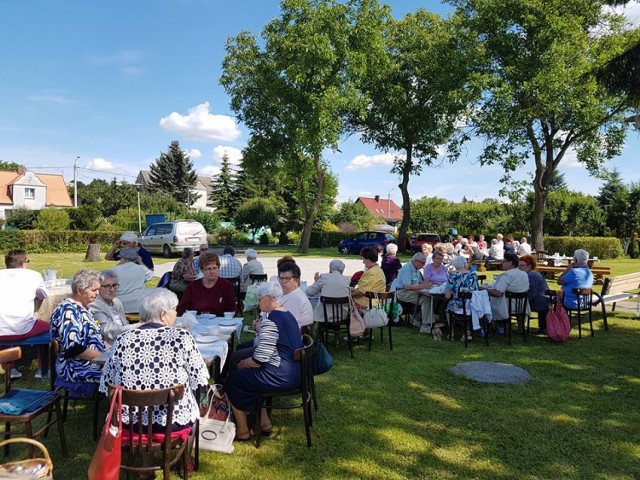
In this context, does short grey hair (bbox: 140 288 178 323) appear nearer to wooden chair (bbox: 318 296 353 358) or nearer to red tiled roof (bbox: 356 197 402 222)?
wooden chair (bbox: 318 296 353 358)

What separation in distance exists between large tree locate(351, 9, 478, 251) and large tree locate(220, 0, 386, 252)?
6.55 feet

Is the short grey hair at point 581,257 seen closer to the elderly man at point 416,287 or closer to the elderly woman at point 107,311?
the elderly man at point 416,287

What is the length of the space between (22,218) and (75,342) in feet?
119

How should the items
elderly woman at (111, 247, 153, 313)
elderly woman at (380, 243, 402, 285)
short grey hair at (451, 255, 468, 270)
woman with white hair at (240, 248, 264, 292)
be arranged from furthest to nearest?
elderly woman at (380, 243, 402, 285)
woman with white hair at (240, 248, 264, 292)
short grey hair at (451, 255, 468, 270)
elderly woman at (111, 247, 153, 313)

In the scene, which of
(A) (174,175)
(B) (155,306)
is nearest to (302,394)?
(B) (155,306)

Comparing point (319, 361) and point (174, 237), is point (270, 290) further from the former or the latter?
point (174, 237)

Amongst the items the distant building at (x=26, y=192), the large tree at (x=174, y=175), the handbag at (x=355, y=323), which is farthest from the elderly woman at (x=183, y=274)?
the large tree at (x=174, y=175)

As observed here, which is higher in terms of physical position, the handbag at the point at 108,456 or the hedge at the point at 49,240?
the hedge at the point at 49,240

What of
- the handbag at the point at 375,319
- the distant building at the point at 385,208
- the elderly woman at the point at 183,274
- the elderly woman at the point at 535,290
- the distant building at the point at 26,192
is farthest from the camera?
the distant building at the point at 385,208

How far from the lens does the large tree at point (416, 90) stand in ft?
77.6

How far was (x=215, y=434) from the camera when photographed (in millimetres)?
3611

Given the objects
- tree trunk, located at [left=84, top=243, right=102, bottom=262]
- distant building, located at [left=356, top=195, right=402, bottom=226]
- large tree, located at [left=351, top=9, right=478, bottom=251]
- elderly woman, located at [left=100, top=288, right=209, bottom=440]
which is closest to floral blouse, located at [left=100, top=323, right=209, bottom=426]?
elderly woman, located at [left=100, top=288, right=209, bottom=440]

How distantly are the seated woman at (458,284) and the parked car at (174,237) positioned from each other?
1666 cm

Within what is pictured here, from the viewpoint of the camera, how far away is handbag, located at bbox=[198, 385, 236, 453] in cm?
354
